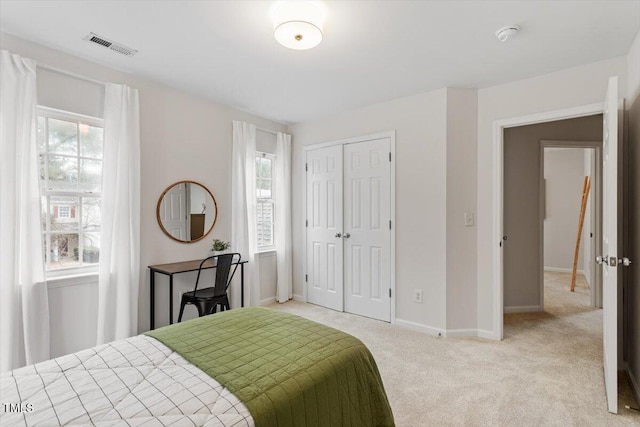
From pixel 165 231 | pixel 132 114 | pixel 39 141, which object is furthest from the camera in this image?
pixel 165 231

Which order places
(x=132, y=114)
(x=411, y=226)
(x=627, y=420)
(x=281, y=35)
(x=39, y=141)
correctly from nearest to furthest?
(x=627, y=420), (x=281, y=35), (x=39, y=141), (x=132, y=114), (x=411, y=226)

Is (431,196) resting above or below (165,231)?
above

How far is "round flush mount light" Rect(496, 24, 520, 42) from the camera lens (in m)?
2.18

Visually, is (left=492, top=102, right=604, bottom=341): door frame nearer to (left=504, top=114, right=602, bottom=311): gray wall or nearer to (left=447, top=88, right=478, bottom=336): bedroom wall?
(left=447, top=88, right=478, bottom=336): bedroom wall

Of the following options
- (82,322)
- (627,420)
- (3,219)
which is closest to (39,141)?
(3,219)

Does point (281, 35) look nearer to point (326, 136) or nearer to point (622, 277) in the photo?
point (326, 136)

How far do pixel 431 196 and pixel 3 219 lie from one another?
3612 millimetres

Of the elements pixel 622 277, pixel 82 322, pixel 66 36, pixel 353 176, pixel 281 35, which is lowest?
pixel 82 322

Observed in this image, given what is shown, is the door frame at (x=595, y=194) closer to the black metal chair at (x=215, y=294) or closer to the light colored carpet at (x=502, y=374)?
the light colored carpet at (x=502, y=374)

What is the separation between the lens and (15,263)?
90.3 inches

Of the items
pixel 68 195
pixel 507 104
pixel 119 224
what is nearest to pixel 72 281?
pixel 119 224

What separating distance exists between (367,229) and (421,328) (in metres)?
1.26

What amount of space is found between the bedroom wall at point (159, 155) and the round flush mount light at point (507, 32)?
9.53 ft

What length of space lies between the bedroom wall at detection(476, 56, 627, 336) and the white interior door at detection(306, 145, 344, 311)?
5.40 feet
